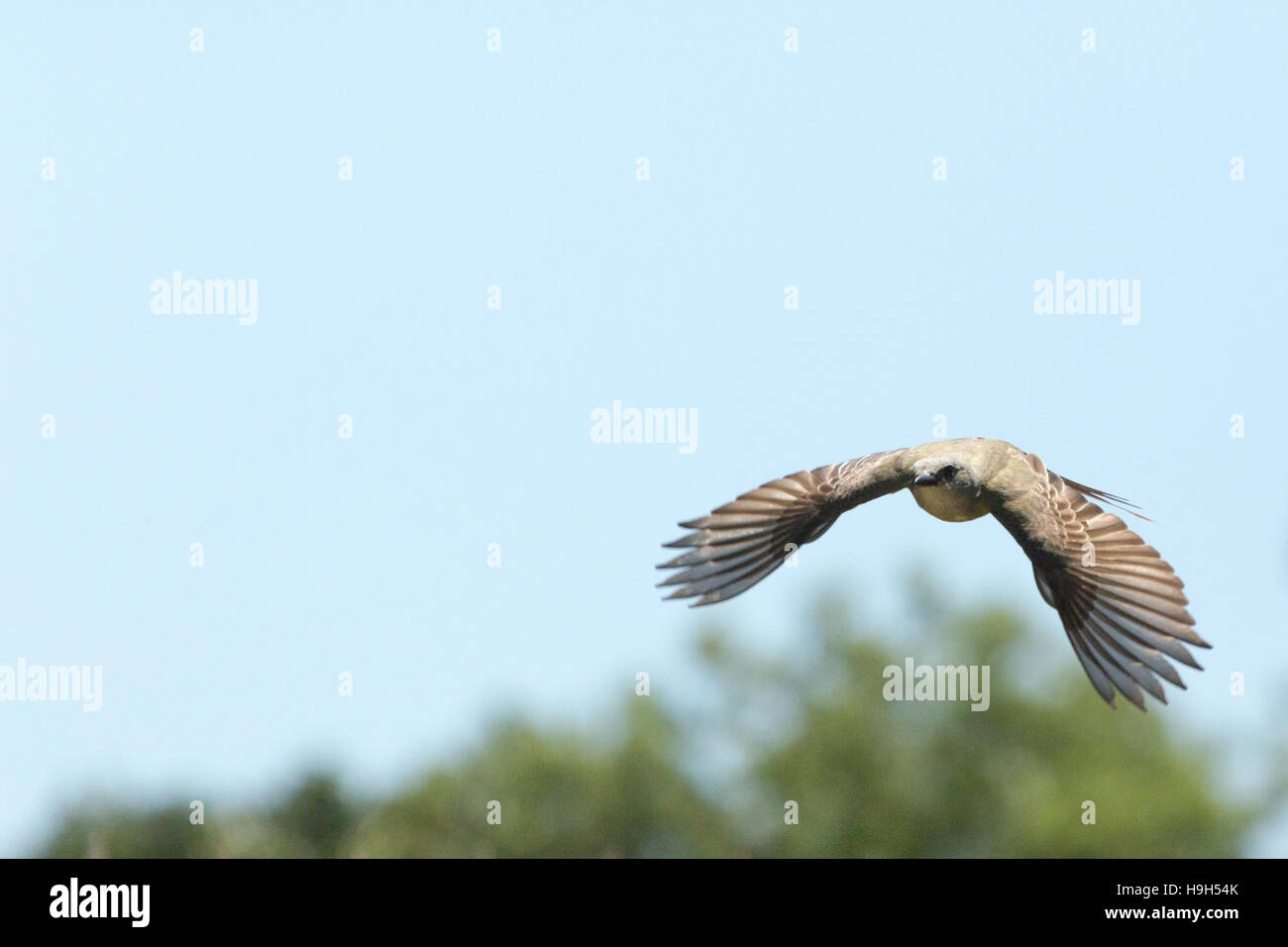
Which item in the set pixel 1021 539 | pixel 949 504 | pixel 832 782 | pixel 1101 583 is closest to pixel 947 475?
pixel 949 504

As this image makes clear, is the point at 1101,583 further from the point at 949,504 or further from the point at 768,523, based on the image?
the point at 768,523

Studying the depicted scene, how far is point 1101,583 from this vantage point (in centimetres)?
1062

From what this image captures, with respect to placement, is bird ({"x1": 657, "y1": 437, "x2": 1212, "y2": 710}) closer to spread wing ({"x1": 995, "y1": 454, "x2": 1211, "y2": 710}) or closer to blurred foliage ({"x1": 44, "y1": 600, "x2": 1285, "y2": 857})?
spread wing ({"x1": 995, "y1": 454, "x2": 1211, "y2": 710})

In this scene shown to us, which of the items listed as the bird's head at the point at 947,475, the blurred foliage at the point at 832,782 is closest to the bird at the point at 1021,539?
the bird's head at the point at 947,475

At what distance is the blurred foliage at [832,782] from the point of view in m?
41.2

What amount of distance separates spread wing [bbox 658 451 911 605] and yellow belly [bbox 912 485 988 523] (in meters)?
0.20

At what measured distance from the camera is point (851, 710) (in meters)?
43.2

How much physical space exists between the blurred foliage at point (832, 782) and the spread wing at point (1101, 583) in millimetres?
30074

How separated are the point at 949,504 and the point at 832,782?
108ft

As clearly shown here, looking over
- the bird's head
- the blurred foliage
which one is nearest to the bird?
the bird's head

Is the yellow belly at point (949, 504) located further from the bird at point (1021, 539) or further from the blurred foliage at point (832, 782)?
the blurred foliage at point (832, 782)
